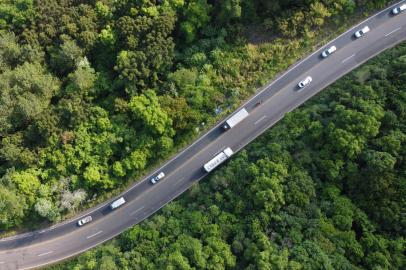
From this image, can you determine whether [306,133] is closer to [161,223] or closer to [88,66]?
[161,223]

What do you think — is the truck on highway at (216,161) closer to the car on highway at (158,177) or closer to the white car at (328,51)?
the car on highway at (158,177)


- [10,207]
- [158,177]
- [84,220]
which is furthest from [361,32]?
[10,207]

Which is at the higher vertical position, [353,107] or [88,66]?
[88,66]

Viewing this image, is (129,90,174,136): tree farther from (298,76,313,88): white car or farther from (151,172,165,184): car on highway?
(298,76,313,88): white car

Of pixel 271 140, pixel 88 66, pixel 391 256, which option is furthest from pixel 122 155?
Answer: pixel 391 256

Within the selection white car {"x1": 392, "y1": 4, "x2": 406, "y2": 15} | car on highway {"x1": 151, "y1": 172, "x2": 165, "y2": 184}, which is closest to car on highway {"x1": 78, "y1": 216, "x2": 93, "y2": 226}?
car on highway {"x1": 151, "y1": 172, "x2": 165, "y2": 184}

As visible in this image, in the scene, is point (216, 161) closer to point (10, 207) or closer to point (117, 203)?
point (117, 203)
